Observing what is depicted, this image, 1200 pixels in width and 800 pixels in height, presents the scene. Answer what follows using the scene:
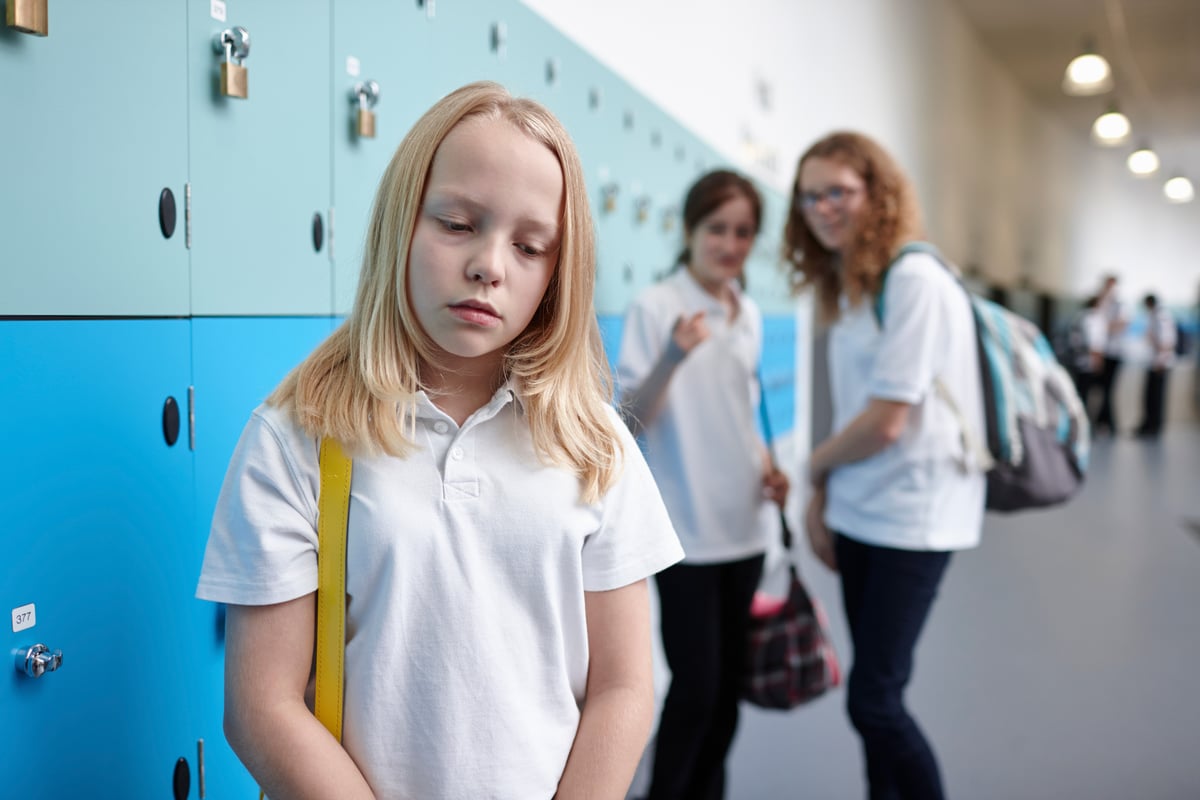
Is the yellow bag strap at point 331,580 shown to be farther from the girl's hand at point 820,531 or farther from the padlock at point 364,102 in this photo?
the girl's hand at point 820,531

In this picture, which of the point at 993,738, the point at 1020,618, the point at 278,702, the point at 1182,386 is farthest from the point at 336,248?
the point at 1182,386

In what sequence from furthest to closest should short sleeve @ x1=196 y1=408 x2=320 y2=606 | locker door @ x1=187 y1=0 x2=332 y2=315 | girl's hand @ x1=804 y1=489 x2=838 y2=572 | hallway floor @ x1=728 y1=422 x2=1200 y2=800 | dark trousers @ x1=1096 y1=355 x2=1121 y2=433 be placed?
1. dark trousers @ x1=1096 y1=355 x2=1121 y2=433
2. hallway floor @ x1=728 y1=422 x2=1200 y2=800
3. girl's hand @ x1=804 y1=489 x2=838 y2=572
4. locker door @ x1=187 y1=0 x2=332 y2=315
5. short sleeve @ x1=196 y1=408 x2=320 y2=606

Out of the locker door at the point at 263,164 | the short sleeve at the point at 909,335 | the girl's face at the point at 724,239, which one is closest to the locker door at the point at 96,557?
the locker door at the point at 263,164

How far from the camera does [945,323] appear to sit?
73.7 inches

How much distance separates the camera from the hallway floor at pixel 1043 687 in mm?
2504

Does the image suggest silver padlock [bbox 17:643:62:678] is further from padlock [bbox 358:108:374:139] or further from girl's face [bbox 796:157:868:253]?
girl's face [bbox 796:157:868:253]

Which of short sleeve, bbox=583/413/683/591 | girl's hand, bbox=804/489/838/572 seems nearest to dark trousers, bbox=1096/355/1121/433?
girl's hand, bbox=804/489/838/572

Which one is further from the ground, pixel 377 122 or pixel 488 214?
pixel 377 122

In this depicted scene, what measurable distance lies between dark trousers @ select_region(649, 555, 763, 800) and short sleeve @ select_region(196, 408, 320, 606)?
1176mm

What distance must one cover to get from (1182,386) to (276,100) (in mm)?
15058

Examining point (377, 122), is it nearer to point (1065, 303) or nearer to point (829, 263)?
point (829, 263)

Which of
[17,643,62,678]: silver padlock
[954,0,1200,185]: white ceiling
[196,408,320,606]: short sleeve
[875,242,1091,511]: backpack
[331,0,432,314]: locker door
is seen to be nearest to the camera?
[196,408,320,606]: short sleeve

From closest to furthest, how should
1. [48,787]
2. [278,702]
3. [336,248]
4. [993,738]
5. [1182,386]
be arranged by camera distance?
[278,702], [48,787], [336,248], [993,738], [1182,386]

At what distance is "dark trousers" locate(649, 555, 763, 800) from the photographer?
1.95m
